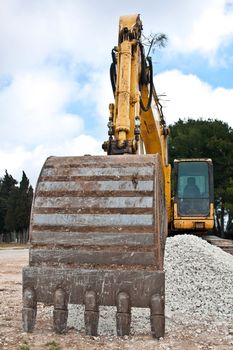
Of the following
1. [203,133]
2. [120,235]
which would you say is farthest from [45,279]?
[203,133]

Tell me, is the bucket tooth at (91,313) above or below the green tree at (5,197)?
below

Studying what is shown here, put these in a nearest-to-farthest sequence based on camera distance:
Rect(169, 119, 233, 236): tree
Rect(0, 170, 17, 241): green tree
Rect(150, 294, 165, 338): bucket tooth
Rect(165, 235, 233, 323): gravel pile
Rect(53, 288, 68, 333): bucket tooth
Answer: Rect(150, 294, 165, 338): bucket tooth
Rect(53, 288, 68, 333): bucket tooth
Rect(165, 235, 233, 323): gravel pile
Rect(169, 119, 233, 236): tree
Rect(0, 170, 17, 241): green tree

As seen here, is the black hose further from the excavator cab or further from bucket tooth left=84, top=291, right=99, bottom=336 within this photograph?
the excavator cab

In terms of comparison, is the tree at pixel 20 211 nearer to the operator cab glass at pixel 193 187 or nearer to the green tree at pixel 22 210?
the green tree at pixel 22 210

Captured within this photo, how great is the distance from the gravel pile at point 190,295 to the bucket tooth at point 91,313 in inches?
11.4

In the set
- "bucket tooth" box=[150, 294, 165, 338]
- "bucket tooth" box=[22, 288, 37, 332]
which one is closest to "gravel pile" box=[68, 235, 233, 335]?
"bucket tooth" box=[150, 294, 165, 338]

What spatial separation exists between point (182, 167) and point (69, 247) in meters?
9.10

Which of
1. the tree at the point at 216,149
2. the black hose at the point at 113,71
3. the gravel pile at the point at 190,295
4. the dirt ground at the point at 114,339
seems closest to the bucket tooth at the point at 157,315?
the dirt ground at the point at 114,339

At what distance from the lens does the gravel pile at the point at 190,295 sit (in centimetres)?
569

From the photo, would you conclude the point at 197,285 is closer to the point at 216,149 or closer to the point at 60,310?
the point at 60,310

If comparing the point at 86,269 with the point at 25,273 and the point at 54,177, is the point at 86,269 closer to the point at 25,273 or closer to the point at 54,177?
the point at 25,273

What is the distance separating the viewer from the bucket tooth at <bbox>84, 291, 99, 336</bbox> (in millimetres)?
4727

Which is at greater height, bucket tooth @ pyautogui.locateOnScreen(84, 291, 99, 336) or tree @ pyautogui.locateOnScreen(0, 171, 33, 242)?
tree @ pyautogui.locateOnScreen(0, 171, 33, 242)

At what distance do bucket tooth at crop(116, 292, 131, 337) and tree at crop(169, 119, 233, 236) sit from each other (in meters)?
30.1
